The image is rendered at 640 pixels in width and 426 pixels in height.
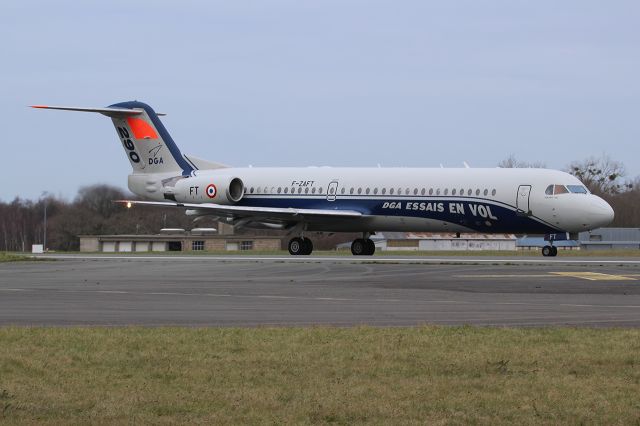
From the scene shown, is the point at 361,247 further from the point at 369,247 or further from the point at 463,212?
the point at 463,212

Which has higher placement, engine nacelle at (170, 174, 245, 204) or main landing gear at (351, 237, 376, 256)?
engine nacelle at (170, 174, 245, 204)

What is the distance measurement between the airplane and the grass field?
2611cm

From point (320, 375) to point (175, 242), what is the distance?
249ft

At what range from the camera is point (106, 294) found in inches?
826

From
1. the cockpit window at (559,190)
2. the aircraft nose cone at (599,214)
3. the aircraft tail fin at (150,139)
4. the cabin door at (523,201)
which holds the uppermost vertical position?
the aircraft tail fin at (150,139)

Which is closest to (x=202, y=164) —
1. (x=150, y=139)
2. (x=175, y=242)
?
(x=150, y=139)

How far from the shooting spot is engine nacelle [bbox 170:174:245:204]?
4528 cm

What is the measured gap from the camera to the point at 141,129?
47906mm

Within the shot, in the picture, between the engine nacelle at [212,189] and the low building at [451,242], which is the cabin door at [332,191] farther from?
the low building at [451,242]

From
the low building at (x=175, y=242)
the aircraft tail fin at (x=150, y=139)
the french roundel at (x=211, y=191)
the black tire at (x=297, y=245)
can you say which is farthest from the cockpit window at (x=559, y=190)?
the low building at (x=175, y=242)

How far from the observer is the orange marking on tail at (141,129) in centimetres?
4788

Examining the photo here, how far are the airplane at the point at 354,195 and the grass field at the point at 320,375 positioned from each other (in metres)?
26.1

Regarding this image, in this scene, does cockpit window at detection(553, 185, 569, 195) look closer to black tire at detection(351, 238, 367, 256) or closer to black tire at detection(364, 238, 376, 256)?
black tire at detection(364, 238, 376, 256)

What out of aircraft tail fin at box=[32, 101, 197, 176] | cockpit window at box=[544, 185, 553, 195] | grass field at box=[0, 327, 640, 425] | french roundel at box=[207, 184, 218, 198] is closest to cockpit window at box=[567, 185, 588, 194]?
cockpit window at box=[544, 185, 553, 195]
